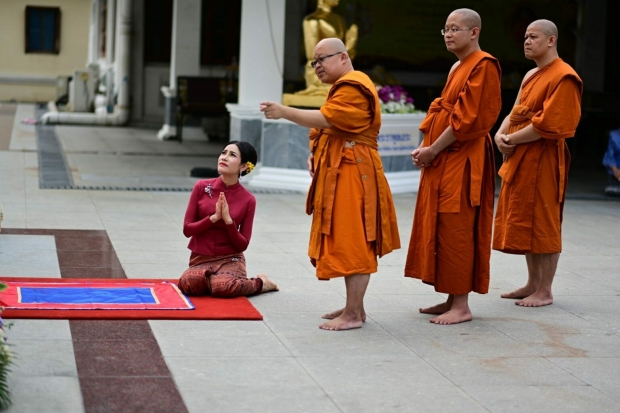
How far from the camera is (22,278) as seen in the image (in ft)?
19.7

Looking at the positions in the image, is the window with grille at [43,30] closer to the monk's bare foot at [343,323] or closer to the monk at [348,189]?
the monk at [348,189]

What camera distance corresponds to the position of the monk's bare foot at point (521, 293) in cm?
626

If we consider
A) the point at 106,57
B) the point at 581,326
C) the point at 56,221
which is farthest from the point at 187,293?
the point at 106,57

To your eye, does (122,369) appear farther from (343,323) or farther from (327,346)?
(343,323)

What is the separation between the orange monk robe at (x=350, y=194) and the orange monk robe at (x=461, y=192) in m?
0.35

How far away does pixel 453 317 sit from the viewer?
18.1 ft

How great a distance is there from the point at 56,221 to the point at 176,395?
4.81 m

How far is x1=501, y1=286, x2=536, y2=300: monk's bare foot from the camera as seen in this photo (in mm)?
6263

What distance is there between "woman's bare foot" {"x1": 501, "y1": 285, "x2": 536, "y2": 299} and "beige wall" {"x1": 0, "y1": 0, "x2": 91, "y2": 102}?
2593 cm

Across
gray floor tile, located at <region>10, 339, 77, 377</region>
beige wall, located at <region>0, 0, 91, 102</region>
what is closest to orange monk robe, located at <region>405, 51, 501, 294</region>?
gray floor tile, located at <region>10, 339, 77, 377</region>

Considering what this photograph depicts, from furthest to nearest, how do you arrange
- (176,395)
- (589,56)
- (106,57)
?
(106,57), (589,56), (176,395)

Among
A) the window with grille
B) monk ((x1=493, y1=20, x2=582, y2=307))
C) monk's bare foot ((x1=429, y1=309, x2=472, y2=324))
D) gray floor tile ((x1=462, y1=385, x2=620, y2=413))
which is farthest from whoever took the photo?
Result: the window with grille

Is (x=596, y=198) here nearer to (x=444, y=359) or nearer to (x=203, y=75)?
(x=444, y=359)

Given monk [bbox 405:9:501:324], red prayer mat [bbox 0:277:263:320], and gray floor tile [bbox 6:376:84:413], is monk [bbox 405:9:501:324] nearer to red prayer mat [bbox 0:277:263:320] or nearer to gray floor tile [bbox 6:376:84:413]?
red prayer mat [bbox 0:277:263:320]
